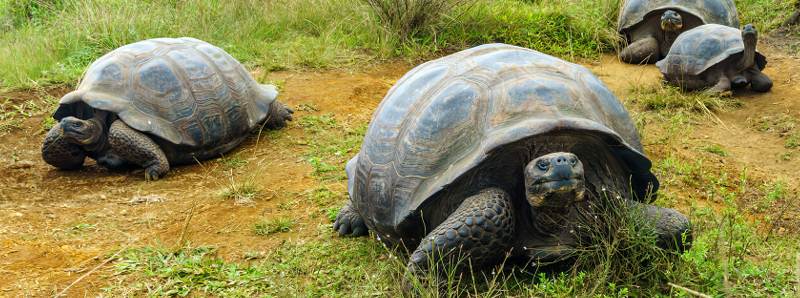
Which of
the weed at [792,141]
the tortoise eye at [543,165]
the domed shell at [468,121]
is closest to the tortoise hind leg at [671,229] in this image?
the domed shell at [468,121]

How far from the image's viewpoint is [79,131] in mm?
4914

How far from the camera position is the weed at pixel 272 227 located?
12.2 ft

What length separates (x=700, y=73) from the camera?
6.15m

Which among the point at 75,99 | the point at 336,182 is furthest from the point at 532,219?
the point at 75,99

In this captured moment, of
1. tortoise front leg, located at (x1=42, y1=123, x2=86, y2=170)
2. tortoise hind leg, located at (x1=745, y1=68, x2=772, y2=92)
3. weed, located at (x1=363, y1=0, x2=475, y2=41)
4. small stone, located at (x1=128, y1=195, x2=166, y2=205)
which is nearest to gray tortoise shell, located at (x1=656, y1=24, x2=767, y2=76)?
tortoise hind leg, located at (x1=745, y1=68, x2=772, y2=92)

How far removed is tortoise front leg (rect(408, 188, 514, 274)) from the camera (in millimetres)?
2580

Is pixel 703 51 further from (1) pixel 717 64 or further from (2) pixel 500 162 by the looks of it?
(2) pixel 500 162

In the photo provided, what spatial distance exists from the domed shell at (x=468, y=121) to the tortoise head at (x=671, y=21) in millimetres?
4767

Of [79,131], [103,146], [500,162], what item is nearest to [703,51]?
[500,162]

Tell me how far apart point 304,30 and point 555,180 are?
6.07 metres

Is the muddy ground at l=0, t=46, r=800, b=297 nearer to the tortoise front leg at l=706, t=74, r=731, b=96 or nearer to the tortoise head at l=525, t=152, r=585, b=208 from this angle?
the tortoise front leg at l=706, t=74, r=731, b=96

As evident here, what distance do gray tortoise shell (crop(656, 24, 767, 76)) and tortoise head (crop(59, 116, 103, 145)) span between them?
446 centimetres

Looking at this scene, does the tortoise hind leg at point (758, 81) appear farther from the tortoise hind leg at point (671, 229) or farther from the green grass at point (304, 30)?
the tortoise hind leg at point (671, 229)

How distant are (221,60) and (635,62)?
14.0 ft
